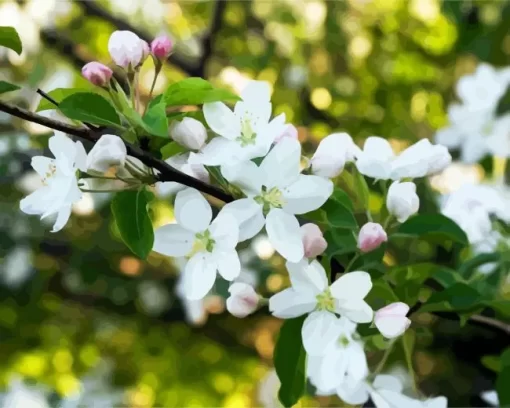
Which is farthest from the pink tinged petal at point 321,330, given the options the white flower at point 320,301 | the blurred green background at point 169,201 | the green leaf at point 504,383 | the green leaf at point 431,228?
the blurred green background at point 169,201

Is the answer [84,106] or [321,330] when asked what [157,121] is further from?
[321,330]

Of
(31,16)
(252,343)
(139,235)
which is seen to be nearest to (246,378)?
(252,343)

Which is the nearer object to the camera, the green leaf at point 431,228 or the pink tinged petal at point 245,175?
the pink tinged petal at point 245,175

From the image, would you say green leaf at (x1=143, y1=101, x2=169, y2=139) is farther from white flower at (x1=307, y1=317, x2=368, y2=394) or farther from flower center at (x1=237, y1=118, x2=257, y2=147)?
white flower at (x1=307, y1=317, x2=368, y2=394)

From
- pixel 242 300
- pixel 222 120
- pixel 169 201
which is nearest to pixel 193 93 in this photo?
pixel 222 120

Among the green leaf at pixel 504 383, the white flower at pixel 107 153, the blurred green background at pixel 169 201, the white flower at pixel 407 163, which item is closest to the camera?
the white flower at pixel 107 153

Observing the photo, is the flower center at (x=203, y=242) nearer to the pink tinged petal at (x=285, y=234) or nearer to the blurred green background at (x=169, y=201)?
the pink tinged petal at (x=285, y=234)

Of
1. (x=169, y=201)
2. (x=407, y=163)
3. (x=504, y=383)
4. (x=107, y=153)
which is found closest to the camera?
(x=107, y=153)
